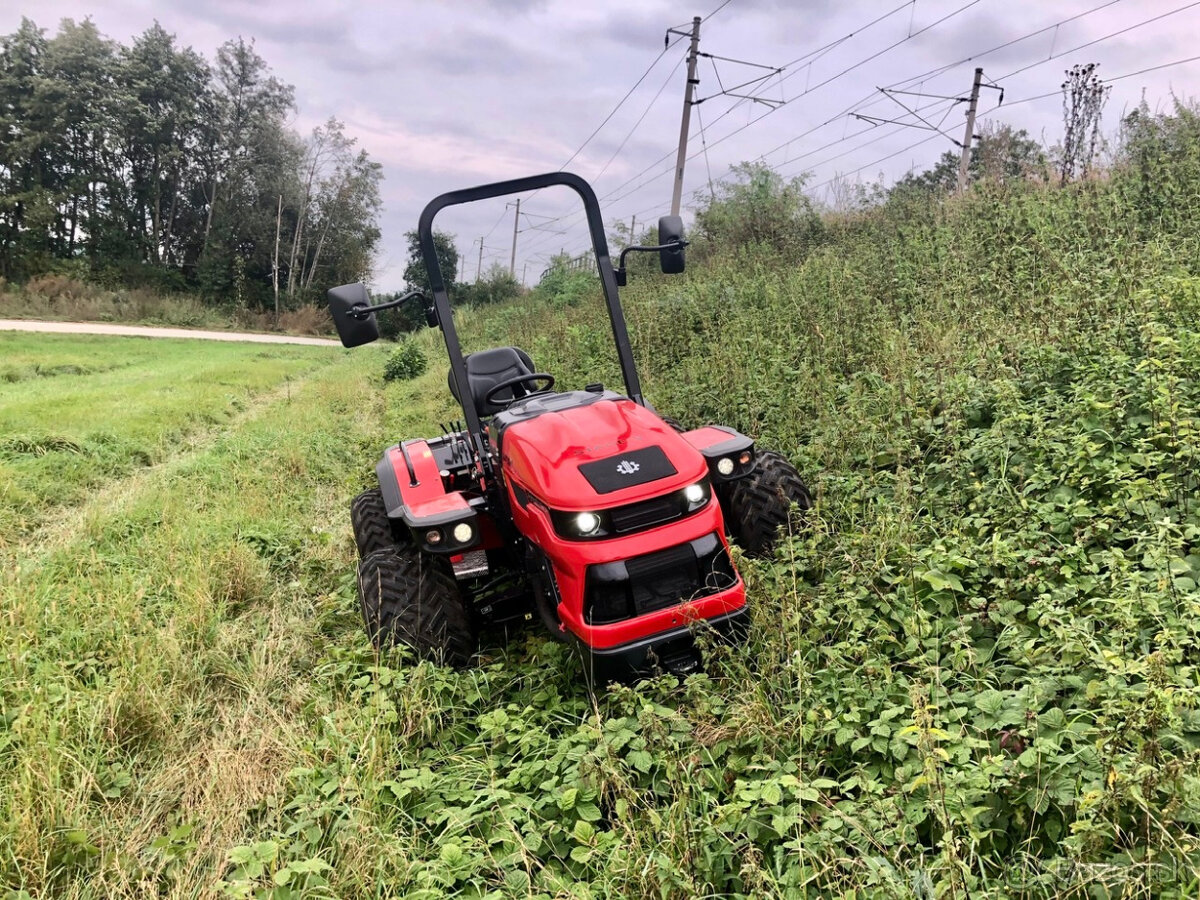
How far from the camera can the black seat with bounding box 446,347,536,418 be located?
181 inches

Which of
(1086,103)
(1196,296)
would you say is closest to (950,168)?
(1086,103)

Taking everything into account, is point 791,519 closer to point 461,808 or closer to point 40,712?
point 461,808

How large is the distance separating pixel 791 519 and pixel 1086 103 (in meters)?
9.99

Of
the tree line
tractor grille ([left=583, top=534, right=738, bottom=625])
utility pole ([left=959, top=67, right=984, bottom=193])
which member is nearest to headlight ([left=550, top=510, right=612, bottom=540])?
tractor grille ([left=583, top=534, right=738, bottom=625])

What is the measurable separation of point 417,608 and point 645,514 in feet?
3.74

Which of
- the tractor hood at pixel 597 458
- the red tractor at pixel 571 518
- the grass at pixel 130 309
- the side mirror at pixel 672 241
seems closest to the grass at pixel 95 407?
the red tractor at pixel 571 518

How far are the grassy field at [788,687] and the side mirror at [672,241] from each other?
1.32m

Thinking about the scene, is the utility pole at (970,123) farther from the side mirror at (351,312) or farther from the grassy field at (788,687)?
the side mirror at (351,312)

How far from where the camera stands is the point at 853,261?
849 centimetres

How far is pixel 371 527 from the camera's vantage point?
4.43m

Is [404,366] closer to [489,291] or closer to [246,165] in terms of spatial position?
[489,291]

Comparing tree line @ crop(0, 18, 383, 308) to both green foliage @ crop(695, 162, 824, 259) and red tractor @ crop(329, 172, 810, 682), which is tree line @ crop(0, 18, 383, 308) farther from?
red tractor @ crop(329, 172, 810, 682)

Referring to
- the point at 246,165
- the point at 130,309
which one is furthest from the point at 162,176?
the point at 130,309

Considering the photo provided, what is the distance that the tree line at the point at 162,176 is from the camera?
1490 inches
